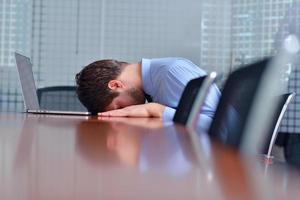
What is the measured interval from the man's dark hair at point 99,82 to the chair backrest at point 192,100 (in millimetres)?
261

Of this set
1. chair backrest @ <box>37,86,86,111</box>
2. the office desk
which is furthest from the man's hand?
chair backrest @ <box>37,86,86,111</box>

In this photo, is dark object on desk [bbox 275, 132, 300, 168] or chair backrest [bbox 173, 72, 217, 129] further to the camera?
dark object on desk [bbox 275, 132, 300, 168]

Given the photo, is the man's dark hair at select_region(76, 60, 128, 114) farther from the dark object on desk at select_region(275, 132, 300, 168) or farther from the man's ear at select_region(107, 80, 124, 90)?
the dark object on desk at select_region(275, 132, 300, 168)

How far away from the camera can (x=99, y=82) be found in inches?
71.4

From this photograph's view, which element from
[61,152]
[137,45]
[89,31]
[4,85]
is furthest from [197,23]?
[61,152]

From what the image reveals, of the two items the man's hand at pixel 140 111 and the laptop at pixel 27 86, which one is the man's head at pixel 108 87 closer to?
the man's hand at pixel 140 111

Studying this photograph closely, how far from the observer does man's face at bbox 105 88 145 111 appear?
1.84m

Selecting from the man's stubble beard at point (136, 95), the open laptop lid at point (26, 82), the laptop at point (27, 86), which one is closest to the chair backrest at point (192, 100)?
the man's stubble beard at point (136, 95)

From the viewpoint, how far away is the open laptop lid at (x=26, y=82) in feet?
7.11

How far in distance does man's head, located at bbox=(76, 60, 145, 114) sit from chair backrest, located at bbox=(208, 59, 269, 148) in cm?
69

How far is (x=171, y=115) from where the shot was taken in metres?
1.76

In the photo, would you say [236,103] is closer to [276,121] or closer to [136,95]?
[276,121]

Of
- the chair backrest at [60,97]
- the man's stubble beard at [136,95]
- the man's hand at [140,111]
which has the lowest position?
the chair backrest at [60,97]

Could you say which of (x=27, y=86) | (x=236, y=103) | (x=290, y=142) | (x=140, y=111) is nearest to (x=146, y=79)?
(x=140, y=111)
